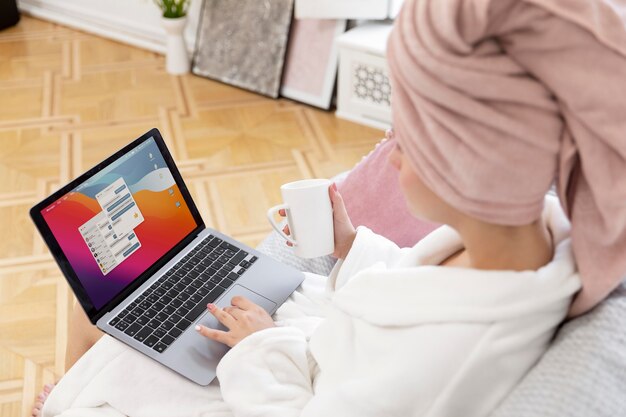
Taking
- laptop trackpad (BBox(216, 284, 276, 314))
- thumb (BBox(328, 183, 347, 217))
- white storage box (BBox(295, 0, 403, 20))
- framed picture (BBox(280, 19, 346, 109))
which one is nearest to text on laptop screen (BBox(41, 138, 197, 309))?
laptop trackpad (BBox(216, 284, 276, 314))

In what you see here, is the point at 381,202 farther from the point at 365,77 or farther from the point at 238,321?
the point at 365,77

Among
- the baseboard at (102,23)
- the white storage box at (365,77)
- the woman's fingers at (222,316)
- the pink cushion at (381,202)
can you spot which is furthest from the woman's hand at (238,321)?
the baseboard at (102,23)

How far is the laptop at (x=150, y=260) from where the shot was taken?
1.38 metres

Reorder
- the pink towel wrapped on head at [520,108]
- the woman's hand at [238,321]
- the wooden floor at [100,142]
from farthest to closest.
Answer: the wooden floor at [100,142] < the woman's hand at [238,321] < the pink towel wrapped on head at [520,108]

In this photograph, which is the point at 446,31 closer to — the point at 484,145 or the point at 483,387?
the point at 484,145

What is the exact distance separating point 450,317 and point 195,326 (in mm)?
577

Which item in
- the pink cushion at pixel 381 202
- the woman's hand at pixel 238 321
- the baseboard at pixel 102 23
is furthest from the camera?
the baseboard at pixel 102 23

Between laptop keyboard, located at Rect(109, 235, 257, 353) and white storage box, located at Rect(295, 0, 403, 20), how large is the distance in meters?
1.66

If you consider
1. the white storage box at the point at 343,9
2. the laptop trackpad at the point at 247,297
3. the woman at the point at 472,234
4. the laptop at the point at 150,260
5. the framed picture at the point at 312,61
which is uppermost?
the woman at the point at 472,234

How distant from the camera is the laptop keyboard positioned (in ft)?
Result: 4.65

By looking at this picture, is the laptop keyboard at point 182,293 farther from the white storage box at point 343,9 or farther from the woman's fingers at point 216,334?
the white storage box at point 343,9

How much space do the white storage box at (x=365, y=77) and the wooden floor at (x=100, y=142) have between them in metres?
0.07

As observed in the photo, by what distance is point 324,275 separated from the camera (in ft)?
5.69

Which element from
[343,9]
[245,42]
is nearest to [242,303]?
[343,9]
